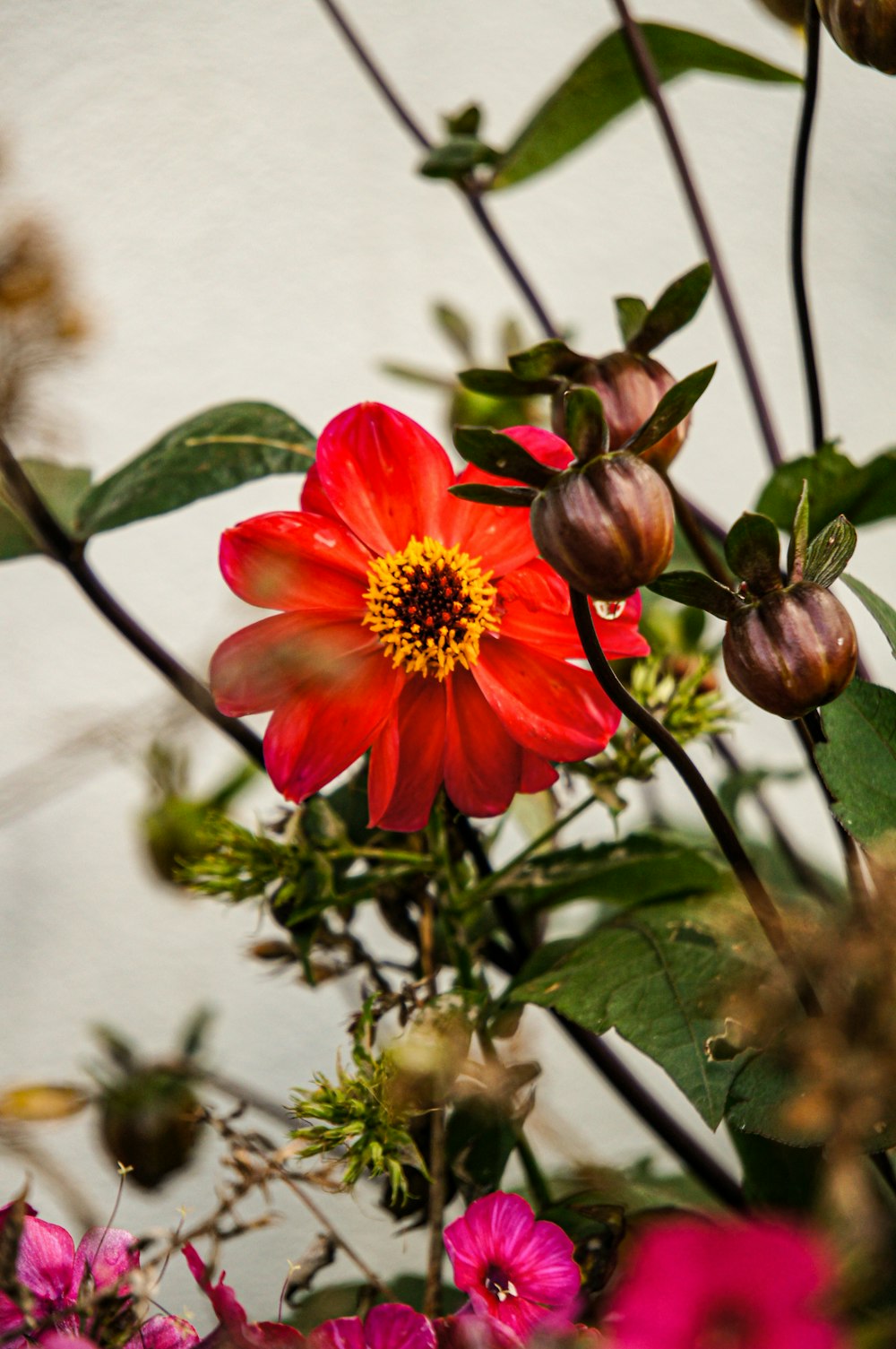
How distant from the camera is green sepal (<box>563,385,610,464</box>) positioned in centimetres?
17

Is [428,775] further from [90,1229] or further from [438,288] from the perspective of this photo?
[438,288]

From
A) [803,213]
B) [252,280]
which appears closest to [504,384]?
[803,213]

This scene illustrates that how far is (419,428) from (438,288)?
0.36m

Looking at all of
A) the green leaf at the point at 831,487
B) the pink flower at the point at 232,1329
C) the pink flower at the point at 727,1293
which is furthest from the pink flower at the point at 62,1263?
the green leaf at the point at 831,487

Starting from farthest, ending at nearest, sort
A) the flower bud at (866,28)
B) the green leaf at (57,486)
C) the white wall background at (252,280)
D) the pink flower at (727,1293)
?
the white wall background at (252,280) < the green leaf at (57,486) < the flower bud at (866,28) < the pink flower at (727,1293)

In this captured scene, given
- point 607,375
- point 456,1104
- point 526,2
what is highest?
point 526,2

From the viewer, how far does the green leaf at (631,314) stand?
258 millimetres

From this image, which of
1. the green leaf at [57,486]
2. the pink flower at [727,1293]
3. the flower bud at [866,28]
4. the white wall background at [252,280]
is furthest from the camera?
the white wall background at [252,280]

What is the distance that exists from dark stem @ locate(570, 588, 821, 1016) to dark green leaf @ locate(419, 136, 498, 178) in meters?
0.21

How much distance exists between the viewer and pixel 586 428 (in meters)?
0.18

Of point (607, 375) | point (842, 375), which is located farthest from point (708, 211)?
point (607, 375)

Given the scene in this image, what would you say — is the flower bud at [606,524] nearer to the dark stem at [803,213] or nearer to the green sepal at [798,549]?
the green sepal at [798,549]

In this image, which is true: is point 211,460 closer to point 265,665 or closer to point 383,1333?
point 265,665

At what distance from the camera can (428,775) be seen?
237 millimetres
